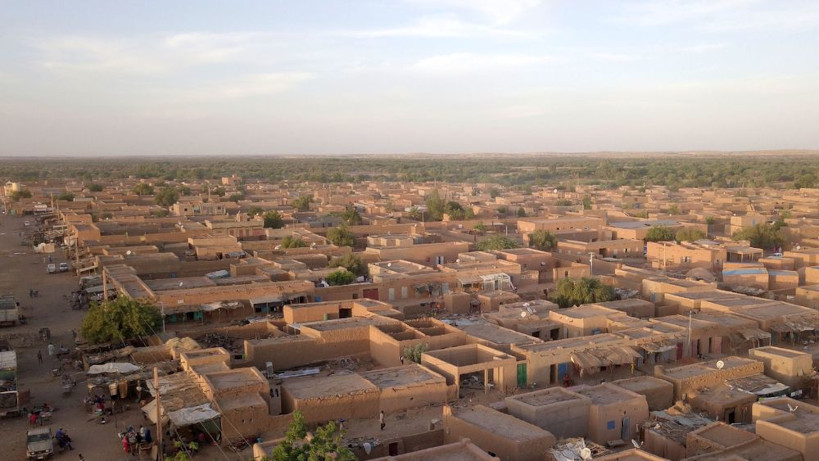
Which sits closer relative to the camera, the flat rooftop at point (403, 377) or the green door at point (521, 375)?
the flat rooftop at point (403, 377)

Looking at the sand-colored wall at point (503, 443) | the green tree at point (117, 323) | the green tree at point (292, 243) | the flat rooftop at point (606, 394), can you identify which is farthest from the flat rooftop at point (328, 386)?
the green tree at point (292, 243)

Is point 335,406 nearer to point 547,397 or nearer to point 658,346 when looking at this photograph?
point 547,397

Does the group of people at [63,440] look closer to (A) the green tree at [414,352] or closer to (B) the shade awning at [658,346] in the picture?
(A) the green tree at [414,352]

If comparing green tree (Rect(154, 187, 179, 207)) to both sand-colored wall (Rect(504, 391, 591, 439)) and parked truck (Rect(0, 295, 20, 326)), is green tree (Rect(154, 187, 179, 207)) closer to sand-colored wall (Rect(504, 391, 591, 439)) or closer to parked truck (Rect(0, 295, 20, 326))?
parked truck (Rect(0, 295, 20, 326))

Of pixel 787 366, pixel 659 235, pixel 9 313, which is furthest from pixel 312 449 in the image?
pixel 659 235

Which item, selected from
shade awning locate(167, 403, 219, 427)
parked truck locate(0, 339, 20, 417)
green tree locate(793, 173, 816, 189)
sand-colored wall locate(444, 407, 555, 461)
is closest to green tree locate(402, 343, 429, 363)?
sand-colored wall locate(444, 407, 555, 461)
